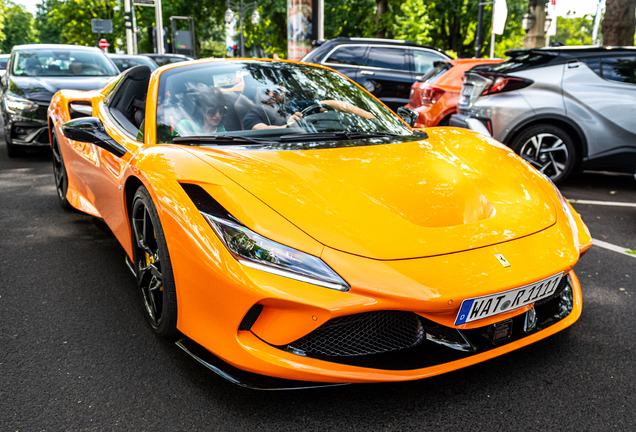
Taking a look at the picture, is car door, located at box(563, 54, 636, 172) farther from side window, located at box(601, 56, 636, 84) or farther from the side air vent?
the side air vent

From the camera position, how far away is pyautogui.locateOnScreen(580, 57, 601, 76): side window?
583 cm

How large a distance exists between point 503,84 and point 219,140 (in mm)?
4335

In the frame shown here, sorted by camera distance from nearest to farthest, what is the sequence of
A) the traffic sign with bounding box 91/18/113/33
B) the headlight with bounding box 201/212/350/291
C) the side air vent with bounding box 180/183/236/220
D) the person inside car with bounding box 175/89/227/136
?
1. the headlight with bounding box 201/212/350/291
2. the side air vent with bounding box 180/183/236/220
3. the person inside car with bounding box 175/89/227/136
4. the traffic sign with bounding box 91/18/113/33

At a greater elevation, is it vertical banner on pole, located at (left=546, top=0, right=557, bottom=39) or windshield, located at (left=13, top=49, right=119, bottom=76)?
vertical banner on pole, located at (left=546, top=0, right=557, bottom=39)

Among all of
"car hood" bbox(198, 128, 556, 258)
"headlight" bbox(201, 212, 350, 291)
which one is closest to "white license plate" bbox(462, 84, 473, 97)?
"car hood" bbox(198, 128, 556, 258)

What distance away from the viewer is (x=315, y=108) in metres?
3.18

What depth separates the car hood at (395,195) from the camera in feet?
6.73

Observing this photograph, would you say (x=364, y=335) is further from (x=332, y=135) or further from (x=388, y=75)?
(x=388, y=75)

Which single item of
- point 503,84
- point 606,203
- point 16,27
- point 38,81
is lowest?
point 606,203

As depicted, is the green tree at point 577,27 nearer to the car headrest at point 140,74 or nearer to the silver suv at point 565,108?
the silver suv at point 565,108

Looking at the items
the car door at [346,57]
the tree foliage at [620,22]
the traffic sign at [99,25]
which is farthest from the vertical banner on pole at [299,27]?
the traffic sign at [99,25]

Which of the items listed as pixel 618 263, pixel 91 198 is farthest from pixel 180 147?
pixel 618 263

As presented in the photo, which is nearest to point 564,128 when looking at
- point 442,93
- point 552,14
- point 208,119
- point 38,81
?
point 442,93

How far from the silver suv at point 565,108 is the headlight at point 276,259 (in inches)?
181
